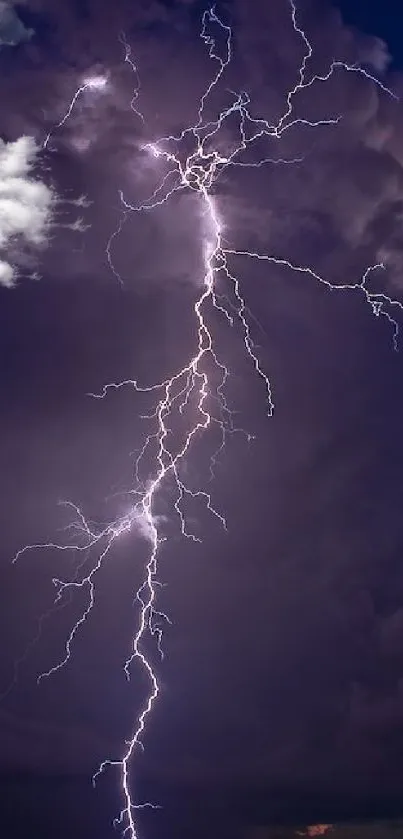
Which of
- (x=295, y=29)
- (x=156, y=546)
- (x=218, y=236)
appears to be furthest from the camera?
(x=156, y=546)

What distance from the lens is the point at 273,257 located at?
1605 centimetres

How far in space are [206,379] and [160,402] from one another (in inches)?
47.3

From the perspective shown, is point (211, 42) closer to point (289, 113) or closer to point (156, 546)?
point (289, 113)

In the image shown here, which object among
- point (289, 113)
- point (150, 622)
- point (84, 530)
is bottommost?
point (150, 622)

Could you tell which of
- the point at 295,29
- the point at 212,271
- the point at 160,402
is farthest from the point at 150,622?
the point at 295,29

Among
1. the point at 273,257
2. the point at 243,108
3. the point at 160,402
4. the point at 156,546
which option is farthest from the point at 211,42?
the point at 156,546

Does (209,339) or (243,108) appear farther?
(209,339)

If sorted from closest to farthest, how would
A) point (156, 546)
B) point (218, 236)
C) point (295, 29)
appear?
point (295, 29) < point (218, 236) < point (156, 546)

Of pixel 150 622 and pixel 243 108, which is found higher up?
pixel 243 108

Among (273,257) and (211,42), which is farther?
(273,257)

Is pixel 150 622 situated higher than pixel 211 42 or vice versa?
pixel 211 42

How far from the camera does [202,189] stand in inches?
600

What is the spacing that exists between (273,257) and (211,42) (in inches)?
147

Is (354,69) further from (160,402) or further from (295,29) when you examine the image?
(160,402)
